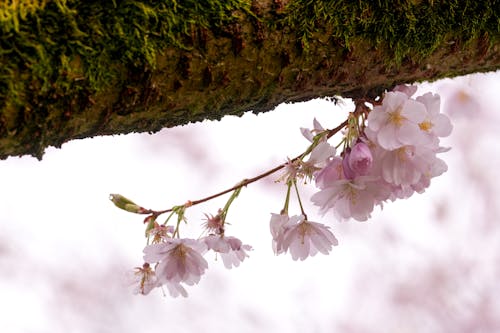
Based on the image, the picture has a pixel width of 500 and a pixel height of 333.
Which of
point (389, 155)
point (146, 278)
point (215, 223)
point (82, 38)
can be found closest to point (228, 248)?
point (215, 223)

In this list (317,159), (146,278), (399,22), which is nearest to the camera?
(399,22)

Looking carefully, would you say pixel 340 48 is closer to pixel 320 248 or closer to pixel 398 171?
pixel 398 171

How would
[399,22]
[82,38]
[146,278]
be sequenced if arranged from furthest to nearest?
[146,278]
[399,22]
[82,38]

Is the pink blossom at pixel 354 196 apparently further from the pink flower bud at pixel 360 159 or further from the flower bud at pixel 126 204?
the flower bud at pixel 126 204

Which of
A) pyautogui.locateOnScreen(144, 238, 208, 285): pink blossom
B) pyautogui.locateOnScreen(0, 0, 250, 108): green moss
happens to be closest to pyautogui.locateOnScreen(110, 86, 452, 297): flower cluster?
pyautogui.locateOnScreen(144, 238, 208, 285): pink blossom

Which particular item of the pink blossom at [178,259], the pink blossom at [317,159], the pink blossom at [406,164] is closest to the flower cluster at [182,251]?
the pink blossom at [178,259]

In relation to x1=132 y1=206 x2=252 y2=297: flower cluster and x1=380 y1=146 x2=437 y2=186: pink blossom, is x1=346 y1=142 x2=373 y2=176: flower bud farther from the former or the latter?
x1=132 y1=206 x2=252 y2=297: flower cluster

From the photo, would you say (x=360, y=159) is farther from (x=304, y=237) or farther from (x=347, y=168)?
(x=304, y=237)
